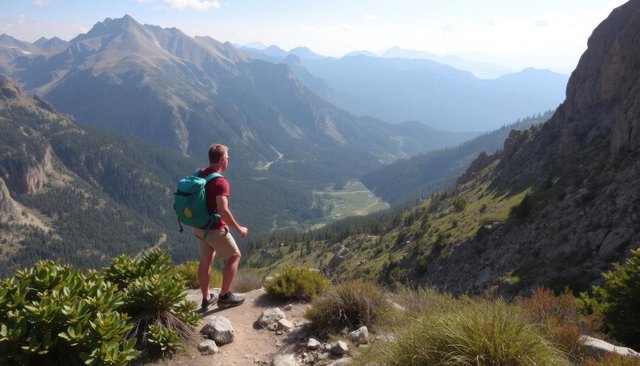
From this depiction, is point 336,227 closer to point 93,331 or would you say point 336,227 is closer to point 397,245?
point 397,245

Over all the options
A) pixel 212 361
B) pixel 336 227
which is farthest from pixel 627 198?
pixel 336 227

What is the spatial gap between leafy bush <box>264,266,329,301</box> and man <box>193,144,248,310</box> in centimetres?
199

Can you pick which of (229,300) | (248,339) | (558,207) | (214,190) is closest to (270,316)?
(248,339)

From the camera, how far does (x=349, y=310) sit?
984 cm

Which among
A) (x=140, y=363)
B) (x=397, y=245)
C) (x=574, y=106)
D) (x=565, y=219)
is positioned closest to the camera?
(x=140, y=363)

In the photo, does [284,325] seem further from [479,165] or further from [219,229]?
[479,165]

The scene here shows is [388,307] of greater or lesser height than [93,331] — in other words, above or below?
below

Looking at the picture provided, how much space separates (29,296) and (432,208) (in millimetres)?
100998

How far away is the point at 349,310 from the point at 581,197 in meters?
31.3

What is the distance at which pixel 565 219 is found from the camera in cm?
3256

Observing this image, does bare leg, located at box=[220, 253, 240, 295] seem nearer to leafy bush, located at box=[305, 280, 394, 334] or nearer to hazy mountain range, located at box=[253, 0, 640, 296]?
leafy bush, located at box=[305, 280, 394, 334]

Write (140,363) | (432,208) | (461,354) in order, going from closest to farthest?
(461,354), (140,363), (432,208)

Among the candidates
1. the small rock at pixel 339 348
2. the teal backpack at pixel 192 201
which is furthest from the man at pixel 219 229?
the small rock at pixel 339 348

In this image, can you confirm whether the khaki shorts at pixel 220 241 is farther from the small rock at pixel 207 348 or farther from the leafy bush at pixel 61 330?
the leafy bush at pixel 61 330
